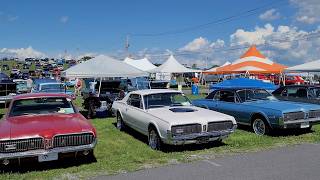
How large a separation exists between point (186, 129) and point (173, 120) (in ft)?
1.14

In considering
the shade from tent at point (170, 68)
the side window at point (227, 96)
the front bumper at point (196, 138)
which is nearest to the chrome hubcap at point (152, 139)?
the front bumper at point (196, 138)

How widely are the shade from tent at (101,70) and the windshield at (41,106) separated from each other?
7019 mm

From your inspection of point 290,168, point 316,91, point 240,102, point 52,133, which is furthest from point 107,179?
point 316,91

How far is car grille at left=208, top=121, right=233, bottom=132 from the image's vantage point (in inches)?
337

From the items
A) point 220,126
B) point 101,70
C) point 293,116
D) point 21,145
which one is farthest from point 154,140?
point 101,70

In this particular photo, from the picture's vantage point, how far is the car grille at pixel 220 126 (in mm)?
8570

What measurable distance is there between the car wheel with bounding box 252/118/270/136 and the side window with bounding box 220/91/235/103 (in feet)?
4.12

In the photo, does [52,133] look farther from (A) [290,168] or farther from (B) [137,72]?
(B) [137,72]

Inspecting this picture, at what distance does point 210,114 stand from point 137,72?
8147 mm

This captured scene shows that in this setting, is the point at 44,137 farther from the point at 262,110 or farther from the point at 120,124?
the point at 262,110

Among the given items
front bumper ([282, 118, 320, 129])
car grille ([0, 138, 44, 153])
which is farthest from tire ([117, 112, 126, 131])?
car grille ([0, 138, 44, 153])

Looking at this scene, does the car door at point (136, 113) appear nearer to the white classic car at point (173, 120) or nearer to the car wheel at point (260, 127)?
the white classic car at point (173, 120)

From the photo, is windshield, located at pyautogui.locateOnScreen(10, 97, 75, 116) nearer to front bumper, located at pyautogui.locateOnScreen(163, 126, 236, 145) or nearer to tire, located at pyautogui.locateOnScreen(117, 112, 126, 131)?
front bumper, located at pyautogui.locateOnScreen(163, 126, 236, 145)

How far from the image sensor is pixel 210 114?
29.6 feet
